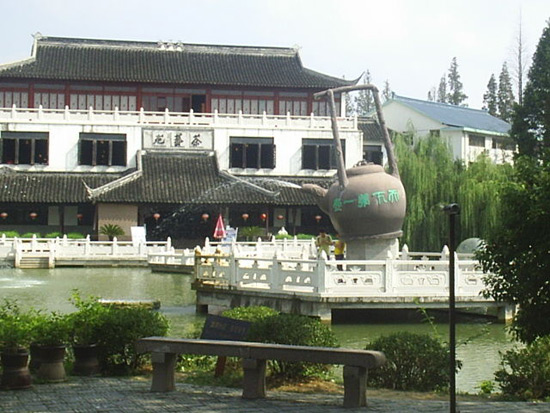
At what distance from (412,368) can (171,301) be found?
543 inches

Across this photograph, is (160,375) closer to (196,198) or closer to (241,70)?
(196,198)

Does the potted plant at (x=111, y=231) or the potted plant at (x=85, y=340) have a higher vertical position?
the potted plant at (x=111, y=231)

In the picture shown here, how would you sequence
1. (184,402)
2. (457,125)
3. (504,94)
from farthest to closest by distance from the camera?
(504,94) → (457,125) → (184,402)

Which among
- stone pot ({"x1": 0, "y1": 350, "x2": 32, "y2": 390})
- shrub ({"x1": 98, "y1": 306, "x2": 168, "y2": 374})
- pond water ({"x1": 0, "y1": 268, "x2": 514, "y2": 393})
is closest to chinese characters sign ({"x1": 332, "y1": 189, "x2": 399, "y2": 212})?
pond water ({"x1": 0, "y1": 268, "x2": 514, "y2": 393})

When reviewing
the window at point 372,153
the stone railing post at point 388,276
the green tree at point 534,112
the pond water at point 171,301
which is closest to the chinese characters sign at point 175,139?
the window at point 372,153

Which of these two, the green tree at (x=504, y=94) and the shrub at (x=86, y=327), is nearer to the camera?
the shrub at (x=86, y=327)

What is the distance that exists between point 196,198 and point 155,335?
31.9m

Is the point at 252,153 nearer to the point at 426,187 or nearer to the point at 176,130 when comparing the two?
the point at 176,130

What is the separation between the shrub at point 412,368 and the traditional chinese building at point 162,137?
3201 cm

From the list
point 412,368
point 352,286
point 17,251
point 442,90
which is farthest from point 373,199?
point 442,90

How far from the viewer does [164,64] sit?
163 feet

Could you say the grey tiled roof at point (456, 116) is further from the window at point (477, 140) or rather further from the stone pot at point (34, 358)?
the stone pot at point (34, 358)

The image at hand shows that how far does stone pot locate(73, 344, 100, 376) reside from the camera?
412 inches

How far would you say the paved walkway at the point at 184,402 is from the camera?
8602 mm
